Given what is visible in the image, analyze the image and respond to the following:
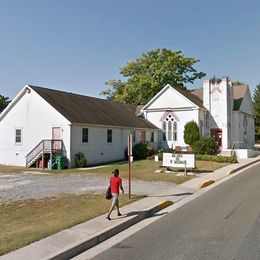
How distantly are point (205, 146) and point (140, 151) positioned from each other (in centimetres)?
659

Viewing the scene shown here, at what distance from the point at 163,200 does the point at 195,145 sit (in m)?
24.3

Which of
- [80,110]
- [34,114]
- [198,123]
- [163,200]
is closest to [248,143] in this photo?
[198,123]

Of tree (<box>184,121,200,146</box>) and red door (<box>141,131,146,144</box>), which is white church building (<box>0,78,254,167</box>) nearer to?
red door (<box>141,131,146,144</box>)

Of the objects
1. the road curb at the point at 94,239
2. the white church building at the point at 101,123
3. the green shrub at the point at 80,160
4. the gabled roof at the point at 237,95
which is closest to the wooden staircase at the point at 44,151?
the white church building at the point at 101,123

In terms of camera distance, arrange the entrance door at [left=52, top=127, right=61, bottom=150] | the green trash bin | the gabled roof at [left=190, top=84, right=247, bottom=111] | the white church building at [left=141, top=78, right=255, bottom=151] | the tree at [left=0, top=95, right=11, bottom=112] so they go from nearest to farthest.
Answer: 1. the green trash bin
2. the entrance door at [left=52, top=127, right=61, bottom=150]
3. the white church building at [left=141, top=78, right=255, bottom=151]
4. the gabled roof at [left=190, top=84, right=247, bottom=111]
5. the tree at [left=0, top=95, right=11, bottom=112]

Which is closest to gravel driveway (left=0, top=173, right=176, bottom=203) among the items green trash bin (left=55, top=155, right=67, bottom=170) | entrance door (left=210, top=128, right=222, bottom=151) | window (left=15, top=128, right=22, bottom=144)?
green trash bin (left=55, top=155, right=67, bottom=170)

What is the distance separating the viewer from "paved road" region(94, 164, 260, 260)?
284 inches

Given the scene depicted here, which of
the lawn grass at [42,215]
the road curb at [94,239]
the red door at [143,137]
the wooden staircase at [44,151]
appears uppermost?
the red door at [143,137]

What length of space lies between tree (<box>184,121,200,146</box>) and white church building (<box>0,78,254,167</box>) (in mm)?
1113

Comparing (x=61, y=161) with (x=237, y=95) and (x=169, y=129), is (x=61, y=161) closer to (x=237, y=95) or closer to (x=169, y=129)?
(x=169, y=129)

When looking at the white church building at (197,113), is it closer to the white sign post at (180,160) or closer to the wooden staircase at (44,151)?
the wooden staircase at (44,151)

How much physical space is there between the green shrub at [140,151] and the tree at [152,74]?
2055 centimetres

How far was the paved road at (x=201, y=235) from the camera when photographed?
7.21 metres

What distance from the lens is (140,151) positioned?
35438 millimetres
